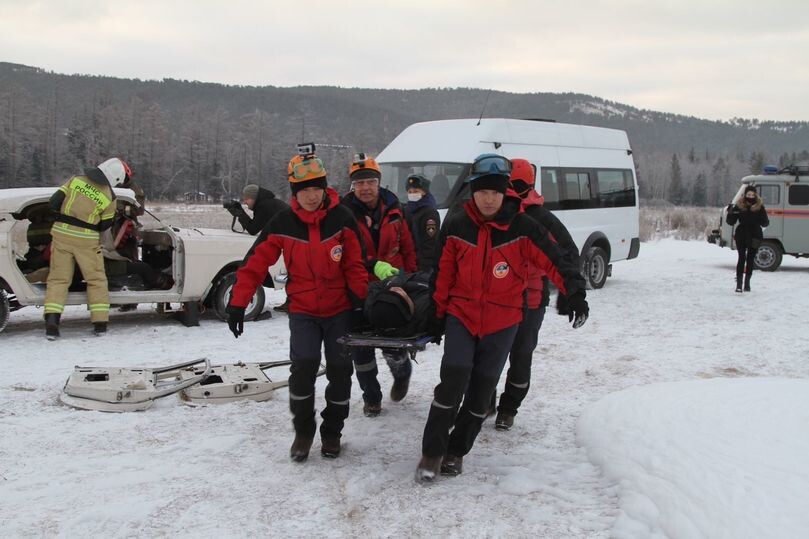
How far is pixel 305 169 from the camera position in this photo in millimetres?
4531

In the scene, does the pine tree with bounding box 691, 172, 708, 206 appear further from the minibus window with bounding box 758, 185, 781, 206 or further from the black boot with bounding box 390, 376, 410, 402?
the black boot with bounding box 390, 376, 410, 402

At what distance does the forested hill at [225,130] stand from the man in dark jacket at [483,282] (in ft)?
216

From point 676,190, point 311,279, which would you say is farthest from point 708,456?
point 676,190

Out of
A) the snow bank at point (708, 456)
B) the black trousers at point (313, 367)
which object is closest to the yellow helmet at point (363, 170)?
the black trousers at point (313, 367)

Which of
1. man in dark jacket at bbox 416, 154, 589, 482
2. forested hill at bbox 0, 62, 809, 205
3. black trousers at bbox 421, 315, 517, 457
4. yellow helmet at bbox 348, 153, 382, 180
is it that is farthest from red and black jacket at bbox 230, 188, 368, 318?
forested hill at bbox 0, 62, 809, 205

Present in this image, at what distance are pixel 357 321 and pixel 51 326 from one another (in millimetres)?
4845

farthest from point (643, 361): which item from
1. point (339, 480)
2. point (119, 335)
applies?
point (119, 335)

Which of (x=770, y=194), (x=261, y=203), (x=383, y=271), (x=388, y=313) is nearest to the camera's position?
(x=388, y=313)

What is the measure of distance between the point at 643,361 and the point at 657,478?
157 inches

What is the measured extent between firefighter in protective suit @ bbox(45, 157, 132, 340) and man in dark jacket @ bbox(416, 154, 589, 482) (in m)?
5.26

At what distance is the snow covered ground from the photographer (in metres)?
3.65

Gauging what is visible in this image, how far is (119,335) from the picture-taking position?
8.56 metres

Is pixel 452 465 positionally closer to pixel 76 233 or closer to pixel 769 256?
pixel 76 233

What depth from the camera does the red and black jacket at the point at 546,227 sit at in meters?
5.00
